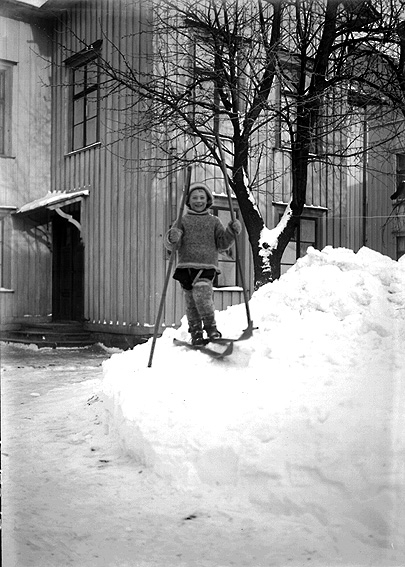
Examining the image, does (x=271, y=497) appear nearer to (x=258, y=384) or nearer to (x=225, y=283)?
(x=258, y=384)

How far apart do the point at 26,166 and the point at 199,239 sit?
5.13 ft

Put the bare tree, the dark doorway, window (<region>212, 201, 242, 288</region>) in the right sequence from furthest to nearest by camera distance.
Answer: window (<region>212, 201, 242, 288</region>) < the bare tree < the dark doorway

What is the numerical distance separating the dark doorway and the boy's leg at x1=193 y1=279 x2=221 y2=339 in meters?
1.28

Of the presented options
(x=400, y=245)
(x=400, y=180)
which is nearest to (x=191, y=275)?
(x=400, y=180)

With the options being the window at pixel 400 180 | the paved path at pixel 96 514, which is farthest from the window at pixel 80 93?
the window at pixel 400 180

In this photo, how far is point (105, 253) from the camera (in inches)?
251

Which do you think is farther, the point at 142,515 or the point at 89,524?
the point at 142,515

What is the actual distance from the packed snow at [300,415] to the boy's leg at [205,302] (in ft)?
0.60

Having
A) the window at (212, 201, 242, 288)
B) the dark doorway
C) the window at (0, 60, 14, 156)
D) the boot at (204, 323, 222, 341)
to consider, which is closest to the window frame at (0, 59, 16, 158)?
the window at (0, 60, 14, 156)

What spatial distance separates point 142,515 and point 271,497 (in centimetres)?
52

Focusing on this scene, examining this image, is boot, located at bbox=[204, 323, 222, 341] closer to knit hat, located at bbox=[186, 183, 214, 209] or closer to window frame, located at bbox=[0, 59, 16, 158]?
knit hat, located at bbox=[186, 183, 214, 209]

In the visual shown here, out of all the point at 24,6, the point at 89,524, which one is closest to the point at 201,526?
the point at 89,524

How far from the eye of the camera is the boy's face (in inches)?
131

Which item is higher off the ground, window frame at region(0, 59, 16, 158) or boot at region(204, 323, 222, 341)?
window frame at region(0, 59, 16, 158)
